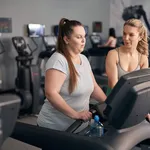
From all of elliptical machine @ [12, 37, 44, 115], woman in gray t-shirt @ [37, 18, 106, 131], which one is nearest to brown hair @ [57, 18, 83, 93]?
woman in gray t-shirt @ [37, 18, 106, 131]

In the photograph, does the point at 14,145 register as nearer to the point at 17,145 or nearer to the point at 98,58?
the point at 17,145

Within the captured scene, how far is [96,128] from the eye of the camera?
6.07ft

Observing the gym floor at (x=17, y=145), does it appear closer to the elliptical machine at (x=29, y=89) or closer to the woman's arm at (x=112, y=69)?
the elliptical machine at (x=29, y=89)

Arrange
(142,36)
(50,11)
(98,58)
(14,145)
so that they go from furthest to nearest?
1. (98,58)
2. (50,11)
3. (142,36)
4. (14,145)

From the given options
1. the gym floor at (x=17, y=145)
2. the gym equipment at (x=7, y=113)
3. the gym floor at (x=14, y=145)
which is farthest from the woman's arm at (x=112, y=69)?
the gym equipment at (x=7, y=113)

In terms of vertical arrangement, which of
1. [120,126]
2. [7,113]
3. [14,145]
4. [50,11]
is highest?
[50,11]

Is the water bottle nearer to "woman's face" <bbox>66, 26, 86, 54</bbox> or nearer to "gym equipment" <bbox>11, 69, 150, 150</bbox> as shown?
"gym equipment" <bbox>11, 69, 150, 150</bbox>

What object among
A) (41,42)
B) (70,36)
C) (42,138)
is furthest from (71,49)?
(41,42)

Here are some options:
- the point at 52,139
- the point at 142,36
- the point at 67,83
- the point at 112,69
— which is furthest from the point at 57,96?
the point at 142,36

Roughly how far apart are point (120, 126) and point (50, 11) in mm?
6027

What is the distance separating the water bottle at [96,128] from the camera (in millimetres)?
1817

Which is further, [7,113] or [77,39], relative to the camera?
[77,39]

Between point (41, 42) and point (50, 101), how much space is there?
214 inches

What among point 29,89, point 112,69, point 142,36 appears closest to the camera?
point 112,69
